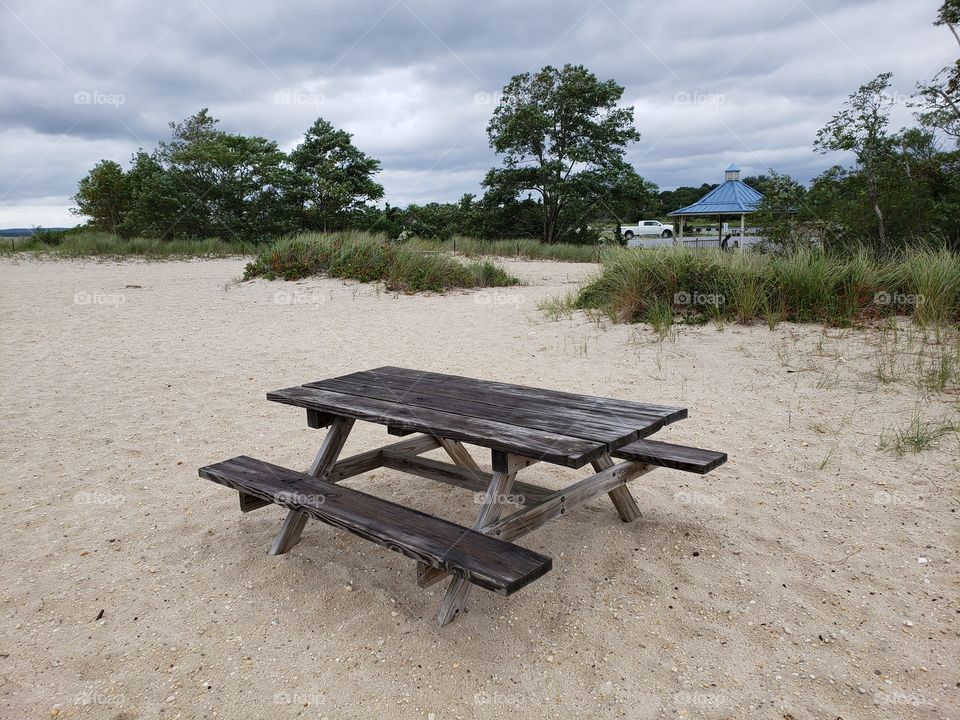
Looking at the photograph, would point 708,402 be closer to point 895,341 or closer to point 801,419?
point 801,419

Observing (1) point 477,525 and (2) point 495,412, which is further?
(2) point 495,412

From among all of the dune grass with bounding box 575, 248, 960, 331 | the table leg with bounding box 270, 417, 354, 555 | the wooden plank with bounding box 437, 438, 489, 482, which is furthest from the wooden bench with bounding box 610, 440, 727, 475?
the dune grass with bounding box 575, 248, 960, 331

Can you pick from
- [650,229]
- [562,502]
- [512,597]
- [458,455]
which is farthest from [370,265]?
[650,229]

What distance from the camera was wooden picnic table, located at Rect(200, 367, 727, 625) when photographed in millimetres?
2154

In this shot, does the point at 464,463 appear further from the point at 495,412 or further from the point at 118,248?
the point at 118,248

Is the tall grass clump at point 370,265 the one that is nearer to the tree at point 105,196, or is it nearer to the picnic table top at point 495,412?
the picnic table top at point 495,412

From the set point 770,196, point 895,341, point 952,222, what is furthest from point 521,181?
point 895,341

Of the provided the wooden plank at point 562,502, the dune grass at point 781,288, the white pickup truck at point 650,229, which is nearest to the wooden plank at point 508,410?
the wooden plank at point 562,502

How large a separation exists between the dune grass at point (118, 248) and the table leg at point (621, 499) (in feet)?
55.8

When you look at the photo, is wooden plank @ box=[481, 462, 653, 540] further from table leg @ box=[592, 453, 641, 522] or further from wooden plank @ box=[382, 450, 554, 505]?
wooden plank @ box=[382, 450, 554, 505]

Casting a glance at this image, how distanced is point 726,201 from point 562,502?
26329 mm

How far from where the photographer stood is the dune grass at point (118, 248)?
16875 mm

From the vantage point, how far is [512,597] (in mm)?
2594

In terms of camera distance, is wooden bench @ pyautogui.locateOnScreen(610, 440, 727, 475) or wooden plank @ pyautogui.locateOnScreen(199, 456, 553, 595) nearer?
wooden plank @ pyautogui.locateOnScreen(199, 456, 553, 595)
